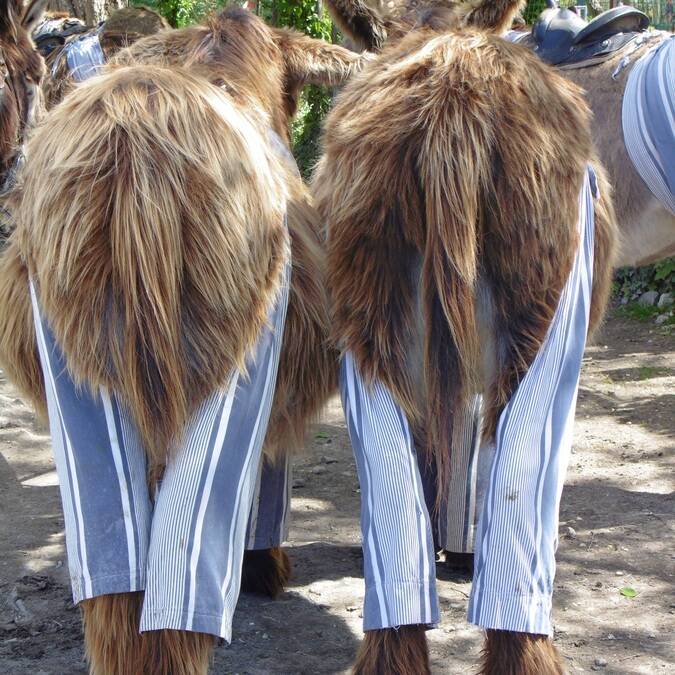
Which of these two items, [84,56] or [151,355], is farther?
[84,56]

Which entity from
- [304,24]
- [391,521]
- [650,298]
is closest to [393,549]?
[391,521]

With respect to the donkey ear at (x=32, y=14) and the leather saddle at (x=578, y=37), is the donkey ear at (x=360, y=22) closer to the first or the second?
the leather saddle at (x=578, y=37)

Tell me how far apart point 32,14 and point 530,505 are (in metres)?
3.06

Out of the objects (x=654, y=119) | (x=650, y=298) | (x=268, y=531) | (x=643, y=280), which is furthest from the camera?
(x=643, y=280)

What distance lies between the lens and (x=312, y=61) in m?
3.17

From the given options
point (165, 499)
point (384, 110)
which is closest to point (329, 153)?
point (384, 110)

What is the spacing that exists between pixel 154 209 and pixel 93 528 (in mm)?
695

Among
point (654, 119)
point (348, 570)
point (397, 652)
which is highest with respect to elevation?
point (654, 119)

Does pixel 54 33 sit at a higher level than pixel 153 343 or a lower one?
higher

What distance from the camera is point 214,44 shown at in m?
2.88

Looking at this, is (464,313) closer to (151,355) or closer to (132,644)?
(151,355)

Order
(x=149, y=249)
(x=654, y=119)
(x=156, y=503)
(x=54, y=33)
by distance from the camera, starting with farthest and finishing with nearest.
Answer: (x=54, y=33)
(x=654, y=119)
(x=156, y=503)
(x=149, y=249)

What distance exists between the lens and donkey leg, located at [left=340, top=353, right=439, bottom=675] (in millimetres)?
2146

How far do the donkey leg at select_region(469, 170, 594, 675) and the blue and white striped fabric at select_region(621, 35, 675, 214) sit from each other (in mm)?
1633
